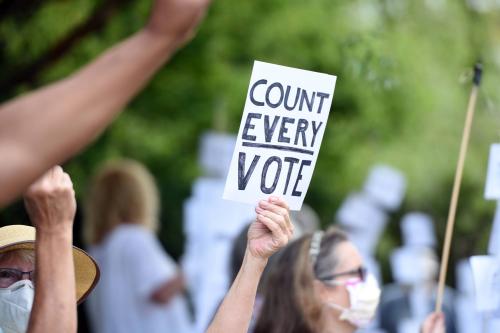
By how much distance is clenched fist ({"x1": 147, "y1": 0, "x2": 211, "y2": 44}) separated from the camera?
1650 mm

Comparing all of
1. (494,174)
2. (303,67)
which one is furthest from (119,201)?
(494,174)

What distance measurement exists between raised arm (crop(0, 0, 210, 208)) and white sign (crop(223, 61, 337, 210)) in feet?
3.78

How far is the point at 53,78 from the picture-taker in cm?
766

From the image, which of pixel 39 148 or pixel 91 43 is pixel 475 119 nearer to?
pixel 91 43

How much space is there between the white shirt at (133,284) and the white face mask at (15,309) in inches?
167

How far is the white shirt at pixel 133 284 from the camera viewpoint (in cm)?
707

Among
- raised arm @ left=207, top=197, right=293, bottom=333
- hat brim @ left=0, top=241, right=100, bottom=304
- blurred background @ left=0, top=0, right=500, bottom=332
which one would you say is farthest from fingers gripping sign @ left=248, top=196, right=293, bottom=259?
blurred background @ left=0, top=0, right=500, bottom=332

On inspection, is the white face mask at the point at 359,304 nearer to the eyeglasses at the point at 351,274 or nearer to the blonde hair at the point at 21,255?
the eyeglasses at the point at 351,274

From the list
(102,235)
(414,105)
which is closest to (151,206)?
(102,235)

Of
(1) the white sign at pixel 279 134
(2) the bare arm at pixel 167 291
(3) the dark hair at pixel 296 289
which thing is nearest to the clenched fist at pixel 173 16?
(1) the white sign at pixel 279 134

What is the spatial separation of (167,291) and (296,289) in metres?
3.52

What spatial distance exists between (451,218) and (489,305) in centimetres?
34

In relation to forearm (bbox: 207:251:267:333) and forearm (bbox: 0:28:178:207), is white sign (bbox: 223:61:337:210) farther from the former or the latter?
forearm (bbox: 0:28:178:207)

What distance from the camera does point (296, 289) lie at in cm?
383
